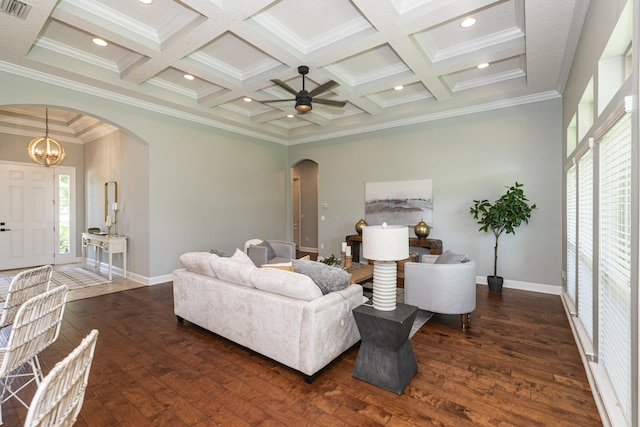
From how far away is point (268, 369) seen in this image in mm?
2670

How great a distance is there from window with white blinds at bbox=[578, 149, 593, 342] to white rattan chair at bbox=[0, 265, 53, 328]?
15.2 feet

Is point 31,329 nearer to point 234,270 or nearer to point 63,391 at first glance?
point 63,391

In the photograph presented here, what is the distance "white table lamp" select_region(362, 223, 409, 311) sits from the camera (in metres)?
2.34

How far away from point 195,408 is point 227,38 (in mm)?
3908

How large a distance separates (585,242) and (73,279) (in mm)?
7875

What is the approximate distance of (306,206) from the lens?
32.1 ft

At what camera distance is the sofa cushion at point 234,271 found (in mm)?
2918

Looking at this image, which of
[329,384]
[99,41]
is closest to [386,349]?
[329,384]

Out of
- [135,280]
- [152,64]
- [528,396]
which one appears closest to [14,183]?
[135,280]

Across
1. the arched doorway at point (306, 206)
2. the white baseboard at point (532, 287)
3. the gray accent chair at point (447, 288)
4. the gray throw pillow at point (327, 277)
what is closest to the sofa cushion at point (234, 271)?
the gray throw pillow at point (327, 277)

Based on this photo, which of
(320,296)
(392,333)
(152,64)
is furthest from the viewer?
(152,64)

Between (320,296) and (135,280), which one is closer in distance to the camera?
(320,296)

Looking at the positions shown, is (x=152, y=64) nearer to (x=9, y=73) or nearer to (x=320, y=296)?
(x=9, y=73)

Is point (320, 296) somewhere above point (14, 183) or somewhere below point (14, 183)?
below
